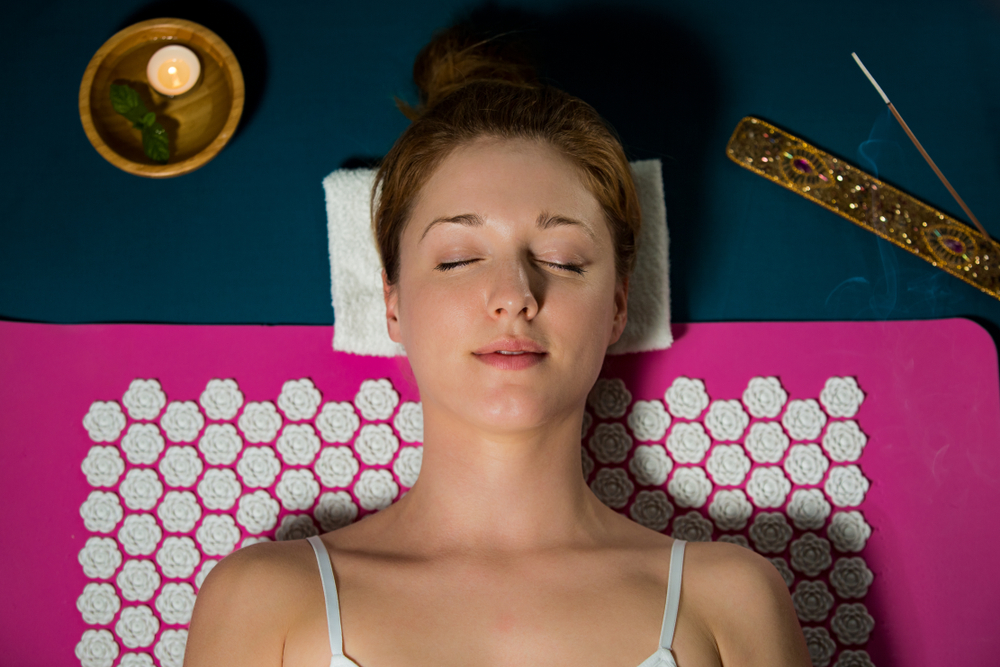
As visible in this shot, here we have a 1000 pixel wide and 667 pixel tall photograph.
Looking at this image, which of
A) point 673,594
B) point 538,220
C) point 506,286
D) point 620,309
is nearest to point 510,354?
point 506,286

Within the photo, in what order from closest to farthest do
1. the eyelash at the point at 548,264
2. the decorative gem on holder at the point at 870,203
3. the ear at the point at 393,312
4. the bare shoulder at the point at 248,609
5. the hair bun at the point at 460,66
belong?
the bare shoulder at the point at 248,609
the eyelash at the point at 548,264
the ear at the point at 393,312
the hair bun at the point at 460,66
the decorative gem on holder at the point at 870,203

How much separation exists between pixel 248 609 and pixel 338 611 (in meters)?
0.14

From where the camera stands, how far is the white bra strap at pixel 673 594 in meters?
1.19

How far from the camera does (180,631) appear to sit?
4.92 feet

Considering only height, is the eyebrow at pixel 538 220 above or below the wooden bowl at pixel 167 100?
below

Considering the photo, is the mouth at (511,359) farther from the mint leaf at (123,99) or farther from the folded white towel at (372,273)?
the mint leaf at (123,99)

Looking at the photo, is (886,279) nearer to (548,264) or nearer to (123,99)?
(548,264)

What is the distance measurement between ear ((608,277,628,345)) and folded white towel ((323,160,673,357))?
0.39ft

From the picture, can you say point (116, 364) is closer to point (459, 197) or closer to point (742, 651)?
point (459, 197)

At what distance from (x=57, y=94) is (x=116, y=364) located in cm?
66

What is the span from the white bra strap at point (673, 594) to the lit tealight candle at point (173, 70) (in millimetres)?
1389

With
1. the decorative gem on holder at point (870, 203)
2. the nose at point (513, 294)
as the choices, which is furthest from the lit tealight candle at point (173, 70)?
the decorative gem on holder at point (870, 203)

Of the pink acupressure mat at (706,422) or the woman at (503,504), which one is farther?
the pink acupressure mat at (706,422)

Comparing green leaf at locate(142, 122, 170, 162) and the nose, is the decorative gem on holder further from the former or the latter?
green leaf at locate(142, 122, 170, 162)
